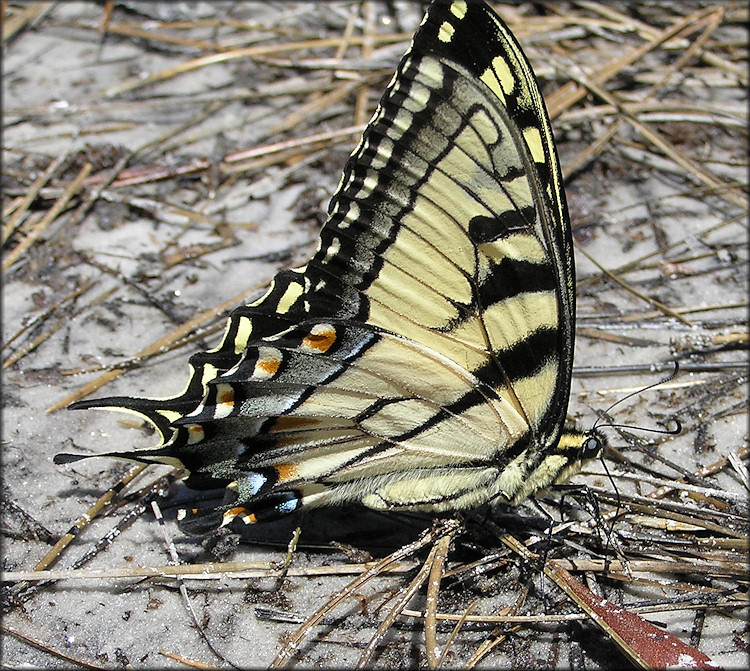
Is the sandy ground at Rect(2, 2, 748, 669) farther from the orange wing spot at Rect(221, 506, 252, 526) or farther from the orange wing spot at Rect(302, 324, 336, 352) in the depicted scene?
the orange wing spot at Rect(302, 324, 336, 352)

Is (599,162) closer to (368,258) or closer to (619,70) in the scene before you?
(619,70)

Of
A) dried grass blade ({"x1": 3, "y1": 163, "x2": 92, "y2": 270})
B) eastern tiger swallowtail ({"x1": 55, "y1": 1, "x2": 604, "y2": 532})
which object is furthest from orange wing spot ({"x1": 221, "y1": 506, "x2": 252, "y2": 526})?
dried grass blade ({"x1": 3, "y1": 163, "x2": 92, "y2": 270})

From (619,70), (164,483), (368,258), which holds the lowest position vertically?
(164,483)

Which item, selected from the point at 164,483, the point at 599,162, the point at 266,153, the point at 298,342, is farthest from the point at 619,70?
the point at 164,483

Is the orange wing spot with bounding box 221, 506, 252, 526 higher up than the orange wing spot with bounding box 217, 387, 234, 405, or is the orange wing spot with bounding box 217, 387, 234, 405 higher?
the orange wing spot with bounding box 217, 387, 234, 405

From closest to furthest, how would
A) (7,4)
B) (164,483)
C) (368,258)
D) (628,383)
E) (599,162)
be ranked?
(368,258)
(164,483)
(628,383)
(599,162)
(7,4)

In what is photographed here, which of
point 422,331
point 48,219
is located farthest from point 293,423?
point 48,219

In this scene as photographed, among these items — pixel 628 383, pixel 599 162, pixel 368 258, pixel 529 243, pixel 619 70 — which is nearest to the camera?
pixel 529 243

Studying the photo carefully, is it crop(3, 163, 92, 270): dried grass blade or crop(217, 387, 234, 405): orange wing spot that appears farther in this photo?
crop(3, 163, 92, 270): dried grass blade
